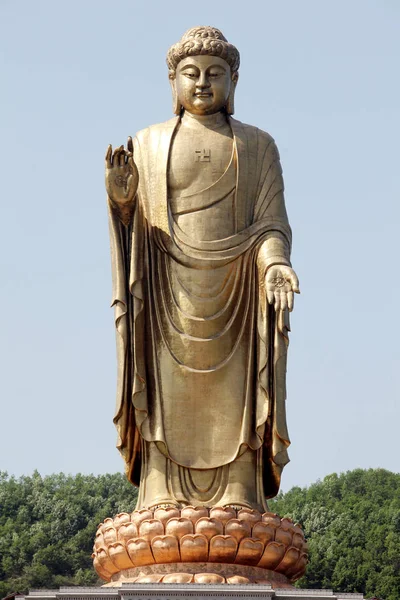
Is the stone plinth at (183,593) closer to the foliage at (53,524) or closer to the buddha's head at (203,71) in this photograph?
the buddha's head at (203,71)

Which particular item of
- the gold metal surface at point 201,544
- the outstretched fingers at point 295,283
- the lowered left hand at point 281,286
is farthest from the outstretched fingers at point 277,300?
the gold metal surface at point 201,544

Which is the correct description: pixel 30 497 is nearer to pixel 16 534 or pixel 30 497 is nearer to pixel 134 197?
pixel 16 534

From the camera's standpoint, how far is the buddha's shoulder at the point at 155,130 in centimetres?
1570

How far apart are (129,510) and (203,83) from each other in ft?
57.9

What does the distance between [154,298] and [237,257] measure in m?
0.80

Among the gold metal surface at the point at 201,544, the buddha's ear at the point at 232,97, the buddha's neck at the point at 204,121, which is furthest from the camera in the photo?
the buddha's ear at the point at 232,97

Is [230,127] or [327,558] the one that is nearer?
[230,127]

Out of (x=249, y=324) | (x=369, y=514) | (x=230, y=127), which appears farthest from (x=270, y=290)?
(x=369, y=514)

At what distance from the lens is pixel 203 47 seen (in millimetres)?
15664

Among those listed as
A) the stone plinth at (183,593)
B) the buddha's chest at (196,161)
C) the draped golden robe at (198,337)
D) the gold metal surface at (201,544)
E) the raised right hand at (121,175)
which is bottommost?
the stone plinth at (183,593)

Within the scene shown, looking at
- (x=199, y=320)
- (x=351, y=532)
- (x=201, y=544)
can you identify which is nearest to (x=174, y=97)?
(x=199, y=320)

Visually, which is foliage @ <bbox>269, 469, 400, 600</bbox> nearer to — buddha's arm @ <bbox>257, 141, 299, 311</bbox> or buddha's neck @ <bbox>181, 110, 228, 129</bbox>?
buddha's arm @ <bbox>257, 141, 299, 311</bbox>

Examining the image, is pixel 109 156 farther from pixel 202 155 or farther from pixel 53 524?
pixel 53 524

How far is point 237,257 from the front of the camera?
15219 millimetres
